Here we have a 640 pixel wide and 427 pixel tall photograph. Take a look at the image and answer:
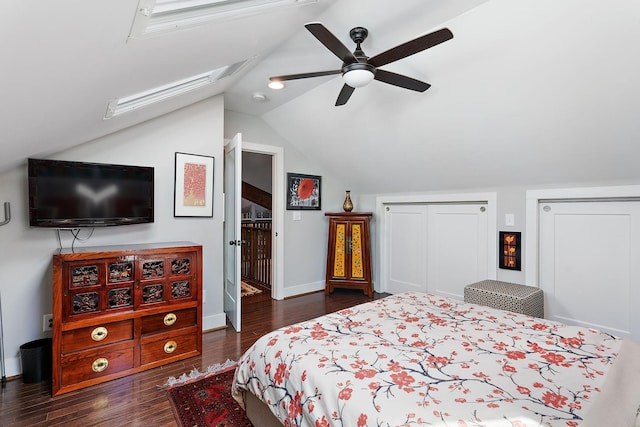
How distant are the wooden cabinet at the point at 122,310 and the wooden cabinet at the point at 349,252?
2258 mm

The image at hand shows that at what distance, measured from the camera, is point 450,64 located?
2330mm

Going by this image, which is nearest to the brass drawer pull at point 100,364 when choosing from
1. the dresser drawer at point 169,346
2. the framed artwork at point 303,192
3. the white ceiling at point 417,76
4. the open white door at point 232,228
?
the dresser drawer at point 169,346

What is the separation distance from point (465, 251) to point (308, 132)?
2.44 meters

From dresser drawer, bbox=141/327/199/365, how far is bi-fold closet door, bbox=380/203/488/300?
9.15 feet

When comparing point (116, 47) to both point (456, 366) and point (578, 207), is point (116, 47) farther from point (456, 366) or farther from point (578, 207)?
point (578, 207)

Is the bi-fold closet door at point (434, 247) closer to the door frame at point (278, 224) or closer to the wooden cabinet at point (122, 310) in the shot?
the door frame at point (278, 224)

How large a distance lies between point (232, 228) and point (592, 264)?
3435 millimetres

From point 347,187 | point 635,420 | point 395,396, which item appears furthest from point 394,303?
point 347,187

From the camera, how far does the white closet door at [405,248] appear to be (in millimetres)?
4152

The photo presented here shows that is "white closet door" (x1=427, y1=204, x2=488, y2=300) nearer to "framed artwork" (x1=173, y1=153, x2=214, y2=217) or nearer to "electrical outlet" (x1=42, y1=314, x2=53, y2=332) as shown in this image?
"framed artwork" (x1=173, y1=153, x2=214, y2=217)

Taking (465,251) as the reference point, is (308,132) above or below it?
above

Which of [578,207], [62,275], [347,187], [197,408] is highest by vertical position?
[347,187]

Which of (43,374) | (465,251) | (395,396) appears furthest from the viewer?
(465,251)

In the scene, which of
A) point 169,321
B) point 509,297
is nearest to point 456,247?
point 509,297
